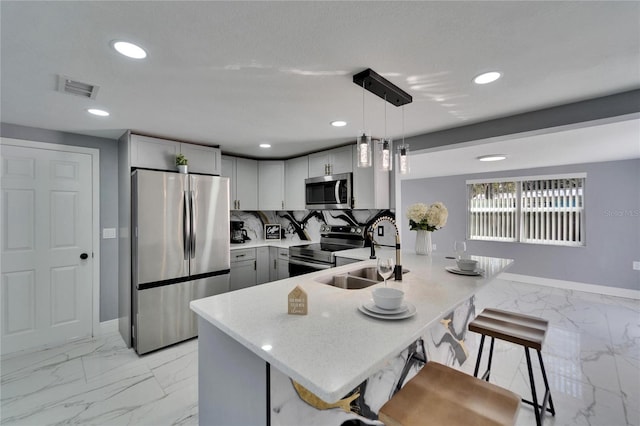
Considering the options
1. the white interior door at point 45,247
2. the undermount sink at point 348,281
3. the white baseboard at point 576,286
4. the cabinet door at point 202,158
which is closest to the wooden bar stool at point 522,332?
the undermount sink at point 348,281

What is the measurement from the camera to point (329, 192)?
3660mm

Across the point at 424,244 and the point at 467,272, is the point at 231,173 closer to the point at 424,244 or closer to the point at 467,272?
the point at 424,244

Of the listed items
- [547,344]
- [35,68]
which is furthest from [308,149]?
[547,344]

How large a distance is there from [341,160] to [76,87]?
8.44ft

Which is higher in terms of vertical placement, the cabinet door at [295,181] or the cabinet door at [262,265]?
the cabinet door at [295,181]

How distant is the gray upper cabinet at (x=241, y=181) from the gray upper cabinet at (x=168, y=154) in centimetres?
50

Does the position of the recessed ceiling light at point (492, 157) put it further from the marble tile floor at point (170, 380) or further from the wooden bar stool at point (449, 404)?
the wooden bar stool at point (449, 404)

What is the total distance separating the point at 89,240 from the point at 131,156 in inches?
44.2

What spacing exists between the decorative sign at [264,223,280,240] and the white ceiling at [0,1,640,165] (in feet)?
7.42

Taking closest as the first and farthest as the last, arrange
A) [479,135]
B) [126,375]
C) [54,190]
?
[126,375] < [479,135] < [54,190]

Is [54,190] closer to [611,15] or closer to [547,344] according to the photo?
[611,15]

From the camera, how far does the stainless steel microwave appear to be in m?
3.48

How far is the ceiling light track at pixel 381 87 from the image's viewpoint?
1695 mm

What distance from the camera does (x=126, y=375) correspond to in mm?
2379
